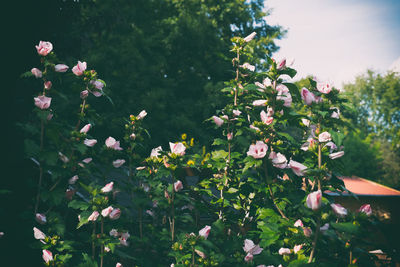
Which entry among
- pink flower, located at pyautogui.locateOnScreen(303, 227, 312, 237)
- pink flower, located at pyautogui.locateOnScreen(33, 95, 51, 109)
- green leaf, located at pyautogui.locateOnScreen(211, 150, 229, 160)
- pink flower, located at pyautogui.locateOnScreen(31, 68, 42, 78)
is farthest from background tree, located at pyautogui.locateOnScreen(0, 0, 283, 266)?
pink flower, located at pyautogui.locateOnScreen(303, 227, 312, 237)

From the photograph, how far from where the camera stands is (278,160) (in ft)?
6.50

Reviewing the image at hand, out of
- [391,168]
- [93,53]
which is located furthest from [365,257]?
[391,168]

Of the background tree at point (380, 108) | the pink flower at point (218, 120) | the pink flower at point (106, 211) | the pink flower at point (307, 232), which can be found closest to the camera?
the pink flower at point (307, 232)

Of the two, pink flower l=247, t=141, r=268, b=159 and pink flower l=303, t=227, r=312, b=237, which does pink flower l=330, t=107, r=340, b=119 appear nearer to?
pink flower l=247, t=141, r=268, b=159

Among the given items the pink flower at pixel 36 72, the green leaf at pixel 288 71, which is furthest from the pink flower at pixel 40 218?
the green leaf at pixel 288 71

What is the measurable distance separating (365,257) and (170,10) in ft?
59.4

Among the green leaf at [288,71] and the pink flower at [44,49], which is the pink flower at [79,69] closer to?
the pink flower at [44,49]

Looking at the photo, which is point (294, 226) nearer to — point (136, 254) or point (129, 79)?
point (136, 254)

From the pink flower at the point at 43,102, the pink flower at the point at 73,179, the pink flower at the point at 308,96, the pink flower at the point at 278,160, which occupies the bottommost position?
the pink flower at the point at 73,179

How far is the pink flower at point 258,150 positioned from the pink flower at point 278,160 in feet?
0.34

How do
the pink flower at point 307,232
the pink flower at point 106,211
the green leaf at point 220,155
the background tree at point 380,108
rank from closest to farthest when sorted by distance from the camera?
the pink flower at point 307,232, the pink flower at point 106,211, the green leaf at point 220,155, the background tree at point 380,108

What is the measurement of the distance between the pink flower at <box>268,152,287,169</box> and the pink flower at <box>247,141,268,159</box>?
4.0 inches

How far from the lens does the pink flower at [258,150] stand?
1.95 meters

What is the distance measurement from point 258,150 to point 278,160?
158 millimetres
